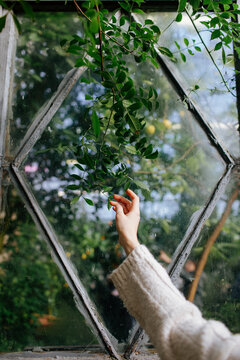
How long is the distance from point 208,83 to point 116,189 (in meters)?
0.63

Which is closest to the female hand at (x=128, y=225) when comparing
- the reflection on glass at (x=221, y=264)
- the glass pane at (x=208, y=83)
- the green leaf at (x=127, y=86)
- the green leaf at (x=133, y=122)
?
the green leaf at (x=133, y=122)

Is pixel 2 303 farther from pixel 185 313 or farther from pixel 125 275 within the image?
pixel 185 313

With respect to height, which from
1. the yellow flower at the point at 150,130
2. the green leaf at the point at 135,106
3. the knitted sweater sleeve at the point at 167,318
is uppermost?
the green leaf at the point at 135,106

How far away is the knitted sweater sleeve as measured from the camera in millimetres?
476

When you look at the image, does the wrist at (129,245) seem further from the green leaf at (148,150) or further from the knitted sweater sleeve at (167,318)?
the green leaf at (148,150)

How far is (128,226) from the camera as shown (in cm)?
72

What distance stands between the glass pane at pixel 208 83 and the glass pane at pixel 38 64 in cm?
43

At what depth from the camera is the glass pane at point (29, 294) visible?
3.45ft

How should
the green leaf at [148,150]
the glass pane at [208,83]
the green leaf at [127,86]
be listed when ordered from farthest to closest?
1. the glass pane at [208,83]
2. the green leaf at [148,150]
3. the green leaf at [127,86]

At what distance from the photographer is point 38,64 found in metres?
1.23

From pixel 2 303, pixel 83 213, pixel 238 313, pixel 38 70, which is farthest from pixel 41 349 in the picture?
pixel 38 70

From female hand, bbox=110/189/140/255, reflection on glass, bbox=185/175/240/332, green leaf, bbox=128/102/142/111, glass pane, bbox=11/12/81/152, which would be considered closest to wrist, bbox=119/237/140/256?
female hand, bbox=110/189/140/255

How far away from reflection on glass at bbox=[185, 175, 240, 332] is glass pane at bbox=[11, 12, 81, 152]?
0.89 metres

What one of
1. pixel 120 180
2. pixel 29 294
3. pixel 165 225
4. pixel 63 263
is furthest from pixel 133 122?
pixel 29 294
